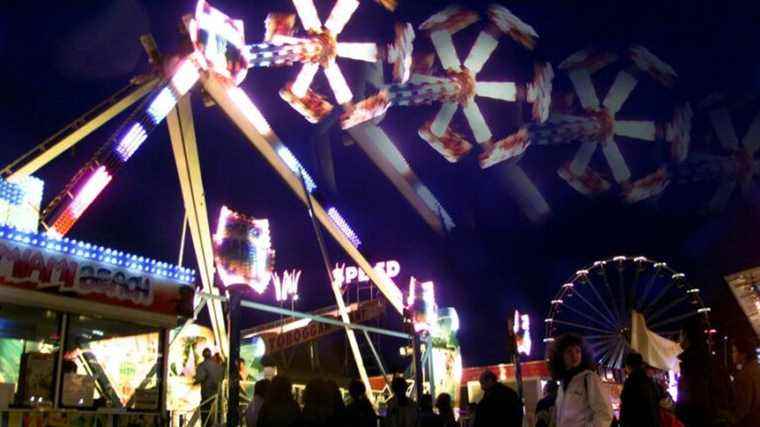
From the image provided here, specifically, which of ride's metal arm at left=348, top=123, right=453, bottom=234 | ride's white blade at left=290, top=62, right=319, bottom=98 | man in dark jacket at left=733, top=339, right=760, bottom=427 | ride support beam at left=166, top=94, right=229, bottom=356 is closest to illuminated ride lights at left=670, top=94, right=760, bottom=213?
ride's metal arm at left=348, top=123, right=453, bottom=234

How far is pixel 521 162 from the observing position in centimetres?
3544

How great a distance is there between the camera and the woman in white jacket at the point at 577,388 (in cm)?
482

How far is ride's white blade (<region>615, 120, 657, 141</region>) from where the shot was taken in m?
31.6

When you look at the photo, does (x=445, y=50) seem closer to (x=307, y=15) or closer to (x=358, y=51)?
(x=358, y=51)

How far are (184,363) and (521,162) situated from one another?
70.5ft

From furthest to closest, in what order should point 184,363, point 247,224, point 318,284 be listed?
point 318,284, point 184,363, point 247,224

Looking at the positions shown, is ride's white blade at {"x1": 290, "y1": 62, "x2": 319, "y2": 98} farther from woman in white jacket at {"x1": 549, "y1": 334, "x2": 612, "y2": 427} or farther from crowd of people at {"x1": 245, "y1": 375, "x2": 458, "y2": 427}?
woman in white jacket at {"x1": 549, "y1": 334, "x2": 612, "y2": 427}

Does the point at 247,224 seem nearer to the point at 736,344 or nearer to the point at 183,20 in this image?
the point at 183,20

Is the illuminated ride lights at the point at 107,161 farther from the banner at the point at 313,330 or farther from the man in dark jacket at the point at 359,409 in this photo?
the banner at the point at 313,330

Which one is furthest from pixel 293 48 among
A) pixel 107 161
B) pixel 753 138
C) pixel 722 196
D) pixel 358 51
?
pixel 722 196

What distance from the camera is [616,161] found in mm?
31922

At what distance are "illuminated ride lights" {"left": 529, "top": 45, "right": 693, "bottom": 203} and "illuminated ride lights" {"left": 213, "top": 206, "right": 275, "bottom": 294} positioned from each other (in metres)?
18.3

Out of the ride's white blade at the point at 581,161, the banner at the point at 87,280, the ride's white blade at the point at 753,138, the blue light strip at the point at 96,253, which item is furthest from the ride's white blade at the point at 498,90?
the banner at the point at 87,280

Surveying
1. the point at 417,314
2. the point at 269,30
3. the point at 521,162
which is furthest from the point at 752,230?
the point at 269,30
